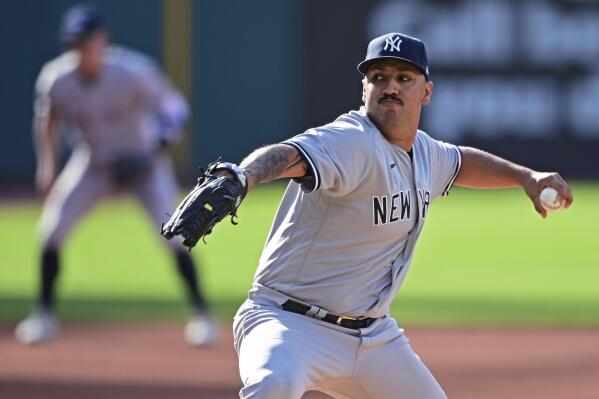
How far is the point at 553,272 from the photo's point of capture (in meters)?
13.0

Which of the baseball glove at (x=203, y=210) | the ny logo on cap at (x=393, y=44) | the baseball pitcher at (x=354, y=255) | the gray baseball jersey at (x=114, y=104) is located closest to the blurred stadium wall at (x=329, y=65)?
the gray baseball jersey at (x=114, y=104)

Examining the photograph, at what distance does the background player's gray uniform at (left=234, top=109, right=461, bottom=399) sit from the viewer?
14.9 ft

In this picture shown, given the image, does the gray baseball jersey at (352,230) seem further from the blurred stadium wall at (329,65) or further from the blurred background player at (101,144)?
the blurred stadium wall at (329,65)

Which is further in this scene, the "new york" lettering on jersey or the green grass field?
the green grass field

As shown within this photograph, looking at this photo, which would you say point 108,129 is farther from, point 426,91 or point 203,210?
point 203,210

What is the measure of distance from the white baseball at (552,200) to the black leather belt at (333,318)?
0.86 meters

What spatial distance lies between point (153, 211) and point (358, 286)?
15.5ft

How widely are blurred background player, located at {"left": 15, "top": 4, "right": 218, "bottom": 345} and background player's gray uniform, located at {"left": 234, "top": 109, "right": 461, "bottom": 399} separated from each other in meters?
4.38

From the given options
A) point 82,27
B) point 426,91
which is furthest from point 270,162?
point 82,27

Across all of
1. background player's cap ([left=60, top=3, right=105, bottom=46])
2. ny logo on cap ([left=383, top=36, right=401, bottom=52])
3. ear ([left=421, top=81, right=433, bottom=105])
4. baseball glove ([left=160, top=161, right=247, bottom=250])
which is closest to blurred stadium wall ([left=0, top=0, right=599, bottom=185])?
background player's cap ([left=60, top=3, right=105, bottom=46])

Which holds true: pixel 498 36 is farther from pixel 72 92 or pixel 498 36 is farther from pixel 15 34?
pixel 72 92

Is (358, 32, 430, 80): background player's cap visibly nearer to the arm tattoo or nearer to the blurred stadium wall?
the arm tattoo

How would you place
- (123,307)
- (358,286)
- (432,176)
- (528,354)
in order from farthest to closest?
(123,307) → (528,354) → (432,176) → (358,286)

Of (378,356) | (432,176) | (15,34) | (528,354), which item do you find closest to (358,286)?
(378,356)
